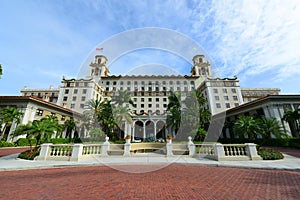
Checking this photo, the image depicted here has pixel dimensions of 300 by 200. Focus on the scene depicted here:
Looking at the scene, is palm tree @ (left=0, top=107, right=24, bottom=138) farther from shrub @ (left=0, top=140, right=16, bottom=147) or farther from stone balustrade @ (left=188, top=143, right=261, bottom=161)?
stone balustrade @ (left=188, top=143, right=261, bottom=161)

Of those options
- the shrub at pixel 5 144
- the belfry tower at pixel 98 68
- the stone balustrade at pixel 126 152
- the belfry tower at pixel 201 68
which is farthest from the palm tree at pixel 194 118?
the belfry tower at pixel 98 68

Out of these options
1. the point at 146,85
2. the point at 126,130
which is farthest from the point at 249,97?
the point at 126,130

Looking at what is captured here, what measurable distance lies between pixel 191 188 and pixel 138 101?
4760 cm

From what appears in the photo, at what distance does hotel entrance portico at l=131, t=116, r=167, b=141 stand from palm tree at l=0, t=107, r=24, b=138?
2563 cm

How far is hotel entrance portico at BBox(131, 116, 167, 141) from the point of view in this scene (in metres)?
40.8

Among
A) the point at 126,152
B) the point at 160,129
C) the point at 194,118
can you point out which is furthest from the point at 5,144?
the point at 160,129

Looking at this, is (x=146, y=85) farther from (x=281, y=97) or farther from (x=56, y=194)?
(x=56, y=194)

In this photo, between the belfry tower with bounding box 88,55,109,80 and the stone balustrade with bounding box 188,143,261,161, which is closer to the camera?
the stone balustrade with bounding box 188,143,261,161

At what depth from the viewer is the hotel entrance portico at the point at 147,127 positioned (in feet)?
134

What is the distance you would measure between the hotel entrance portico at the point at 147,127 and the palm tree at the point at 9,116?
2563cm

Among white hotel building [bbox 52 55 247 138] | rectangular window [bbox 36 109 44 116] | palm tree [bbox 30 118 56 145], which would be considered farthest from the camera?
white hotel building [bbox 52 55 247 138]

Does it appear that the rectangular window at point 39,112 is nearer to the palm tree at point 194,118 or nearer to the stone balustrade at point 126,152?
the stone balustrade at point 126,152

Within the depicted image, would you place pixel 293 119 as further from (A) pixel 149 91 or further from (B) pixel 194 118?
(A) pixel 149 91

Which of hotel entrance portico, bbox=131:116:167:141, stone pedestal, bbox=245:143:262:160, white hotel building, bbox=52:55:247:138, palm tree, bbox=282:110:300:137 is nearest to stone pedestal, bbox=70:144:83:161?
stone pedestal, bbox=245:143:262:160
